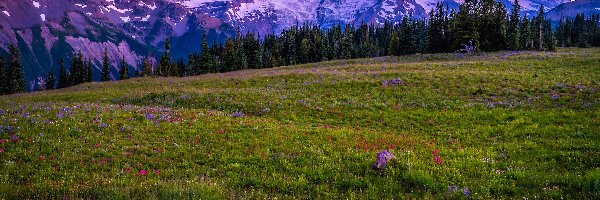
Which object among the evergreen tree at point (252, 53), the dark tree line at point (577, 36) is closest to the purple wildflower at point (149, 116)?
the evergreen tree at point (252, 53)

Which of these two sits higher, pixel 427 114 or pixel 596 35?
pixel 596 35

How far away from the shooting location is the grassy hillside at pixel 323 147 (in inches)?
380

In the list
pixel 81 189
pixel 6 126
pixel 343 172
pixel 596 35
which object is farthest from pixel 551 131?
pixel 596 35

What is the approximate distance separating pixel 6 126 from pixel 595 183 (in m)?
21.9

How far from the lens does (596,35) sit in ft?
429

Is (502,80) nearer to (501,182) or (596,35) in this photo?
(501,182)

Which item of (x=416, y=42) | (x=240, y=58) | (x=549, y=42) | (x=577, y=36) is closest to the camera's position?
(x=240, y=58)

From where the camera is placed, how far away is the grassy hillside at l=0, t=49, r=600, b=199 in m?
9.64

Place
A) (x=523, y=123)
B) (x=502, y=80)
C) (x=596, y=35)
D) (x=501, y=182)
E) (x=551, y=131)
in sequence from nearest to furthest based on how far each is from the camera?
(x=501, y=182), (x=551, y=131), (x=523, y=123), (x=502, y=80), (x=596, y=35)

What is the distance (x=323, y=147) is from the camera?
14.1 metres

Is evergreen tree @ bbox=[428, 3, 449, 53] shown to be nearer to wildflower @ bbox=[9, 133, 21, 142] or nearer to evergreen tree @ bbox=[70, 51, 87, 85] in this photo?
wildflower @ bbox=[9, 133, 21, 142]

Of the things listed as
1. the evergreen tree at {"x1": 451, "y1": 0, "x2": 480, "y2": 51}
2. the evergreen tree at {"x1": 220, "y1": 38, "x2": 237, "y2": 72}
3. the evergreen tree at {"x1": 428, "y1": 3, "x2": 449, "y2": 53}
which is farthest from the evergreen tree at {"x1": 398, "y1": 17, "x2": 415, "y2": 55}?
the evergreen tree at {"x1": 220, "y1": 38, "x2": 237, "y2": 72}

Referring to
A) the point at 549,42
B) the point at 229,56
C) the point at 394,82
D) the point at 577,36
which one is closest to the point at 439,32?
the point at 549,42

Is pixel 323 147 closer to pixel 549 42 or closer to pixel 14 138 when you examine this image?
pixel 14 138
